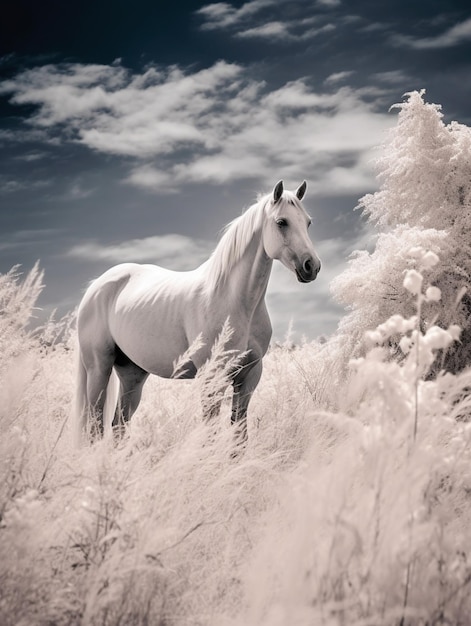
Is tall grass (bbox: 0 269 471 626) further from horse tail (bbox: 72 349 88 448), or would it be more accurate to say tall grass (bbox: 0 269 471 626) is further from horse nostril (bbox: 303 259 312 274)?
horse tail (bbox: 72 349 88 448)

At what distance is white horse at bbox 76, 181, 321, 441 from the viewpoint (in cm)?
368

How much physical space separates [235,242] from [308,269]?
71cm

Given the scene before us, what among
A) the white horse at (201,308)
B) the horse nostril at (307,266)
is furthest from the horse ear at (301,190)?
the horse nostril at (307,266)

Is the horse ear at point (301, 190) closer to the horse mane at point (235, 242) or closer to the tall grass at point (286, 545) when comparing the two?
the horse mane at point (235, 242)

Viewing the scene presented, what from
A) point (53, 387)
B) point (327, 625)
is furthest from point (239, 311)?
point (53, 387)

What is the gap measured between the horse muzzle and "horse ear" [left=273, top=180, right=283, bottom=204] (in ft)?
1.69

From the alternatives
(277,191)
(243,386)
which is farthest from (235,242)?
(243,386)

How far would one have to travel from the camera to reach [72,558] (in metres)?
1.82

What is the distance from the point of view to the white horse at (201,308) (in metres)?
3.68

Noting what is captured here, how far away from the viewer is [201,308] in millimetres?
3980

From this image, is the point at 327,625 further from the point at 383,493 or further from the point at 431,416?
the point at 431,416

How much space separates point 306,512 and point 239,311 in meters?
2.56

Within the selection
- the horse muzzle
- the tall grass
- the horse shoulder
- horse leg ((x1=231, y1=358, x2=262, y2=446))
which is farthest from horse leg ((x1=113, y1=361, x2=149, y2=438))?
the tall grass

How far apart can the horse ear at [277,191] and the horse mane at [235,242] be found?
12cm
